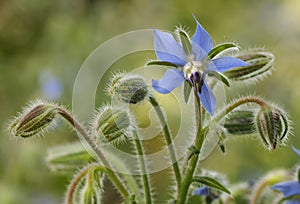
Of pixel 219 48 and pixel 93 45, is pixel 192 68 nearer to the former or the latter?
pixel 219 48

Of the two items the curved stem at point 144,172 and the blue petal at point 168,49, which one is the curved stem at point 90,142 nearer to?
the curved stem at point 144,172

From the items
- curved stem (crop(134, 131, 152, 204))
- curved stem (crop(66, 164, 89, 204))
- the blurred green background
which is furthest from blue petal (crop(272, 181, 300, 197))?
the blurred green background

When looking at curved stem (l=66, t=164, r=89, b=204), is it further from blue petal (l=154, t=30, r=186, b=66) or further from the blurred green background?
the blurred green background

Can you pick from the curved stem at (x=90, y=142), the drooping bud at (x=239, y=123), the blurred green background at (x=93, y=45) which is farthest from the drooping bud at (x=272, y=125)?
the blurred green background at (x=93, y=45)

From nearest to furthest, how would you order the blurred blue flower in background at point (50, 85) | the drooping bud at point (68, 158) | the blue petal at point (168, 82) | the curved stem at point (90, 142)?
the blue petal at point (168, 82), the curved stem at point (90, 142), the drooping bud at point (68, 158), the blurred blue flower in background at point (50, 85)

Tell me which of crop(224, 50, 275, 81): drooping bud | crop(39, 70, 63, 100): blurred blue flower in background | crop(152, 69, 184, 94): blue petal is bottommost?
crop(152, 69, 184, 94): blue petal

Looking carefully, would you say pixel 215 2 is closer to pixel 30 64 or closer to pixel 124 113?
pixel 30 64

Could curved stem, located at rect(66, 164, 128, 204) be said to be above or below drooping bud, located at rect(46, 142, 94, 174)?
below
